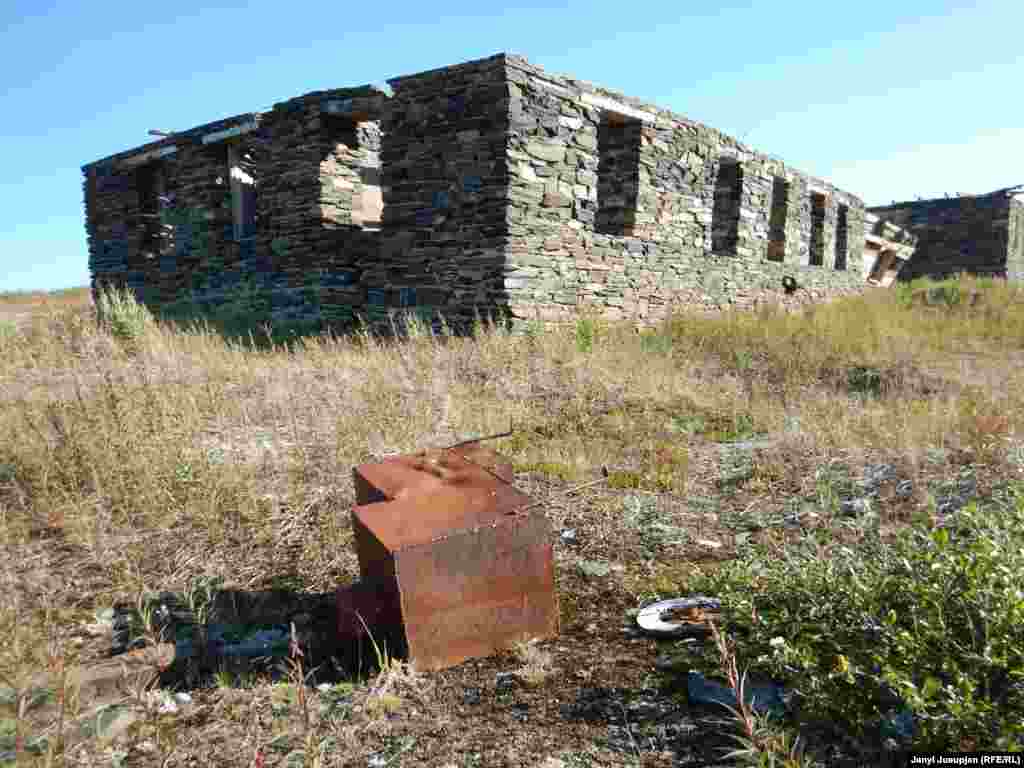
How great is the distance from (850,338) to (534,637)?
8.78 metres

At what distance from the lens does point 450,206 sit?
803cm

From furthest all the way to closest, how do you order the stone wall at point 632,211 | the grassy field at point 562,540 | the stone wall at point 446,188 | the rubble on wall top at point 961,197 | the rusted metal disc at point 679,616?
the rubble on wall top at point 961,197 < the stone wall at point 632,211 < the stone wall at point 446,188 < the rusted metal disc at point 679,616 < the grassy field at point 562,540

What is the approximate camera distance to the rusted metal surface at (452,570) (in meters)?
1.99

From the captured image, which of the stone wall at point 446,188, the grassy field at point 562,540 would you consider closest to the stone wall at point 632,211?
the stone wall at point 446,188

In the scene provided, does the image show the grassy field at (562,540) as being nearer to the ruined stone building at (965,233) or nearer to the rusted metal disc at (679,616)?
the rusted metal disc at (679,616)

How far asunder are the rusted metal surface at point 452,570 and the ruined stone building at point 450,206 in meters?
5.63

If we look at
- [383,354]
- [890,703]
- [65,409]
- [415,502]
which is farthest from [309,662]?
[383,354]

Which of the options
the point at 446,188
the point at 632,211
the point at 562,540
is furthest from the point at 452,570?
the point at 632,211

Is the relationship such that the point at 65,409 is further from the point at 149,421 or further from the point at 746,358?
the point at 746,358

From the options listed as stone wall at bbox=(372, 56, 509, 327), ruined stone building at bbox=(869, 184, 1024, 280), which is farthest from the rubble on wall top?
stone wall at bbox=(372, 56, 509, 327)

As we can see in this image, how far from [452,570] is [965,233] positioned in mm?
23412

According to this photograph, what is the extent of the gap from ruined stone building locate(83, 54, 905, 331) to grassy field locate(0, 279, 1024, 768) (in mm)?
1509

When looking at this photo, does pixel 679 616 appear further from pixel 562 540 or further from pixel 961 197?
pixel 961 197

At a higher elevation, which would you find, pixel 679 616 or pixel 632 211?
pixel 632 211
